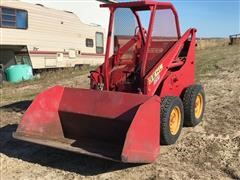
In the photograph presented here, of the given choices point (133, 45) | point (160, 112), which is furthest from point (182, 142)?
point (133, 45)

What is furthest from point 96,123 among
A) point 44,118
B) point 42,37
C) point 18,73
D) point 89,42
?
point 89,42

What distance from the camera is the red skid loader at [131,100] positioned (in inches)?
212

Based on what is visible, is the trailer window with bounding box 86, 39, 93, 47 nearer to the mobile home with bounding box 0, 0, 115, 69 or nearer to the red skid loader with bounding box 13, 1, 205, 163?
the mobile home with bounding box 0, 0, 115, 69

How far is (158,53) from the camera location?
6.81m

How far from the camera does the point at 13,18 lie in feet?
51.0

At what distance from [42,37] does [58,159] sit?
11.4m

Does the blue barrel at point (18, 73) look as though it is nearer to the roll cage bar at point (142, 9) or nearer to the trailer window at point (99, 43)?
the trailer window at point (99, 43)

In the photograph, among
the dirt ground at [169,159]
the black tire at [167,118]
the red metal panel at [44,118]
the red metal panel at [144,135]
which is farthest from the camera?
the red metal panel at [44,118]

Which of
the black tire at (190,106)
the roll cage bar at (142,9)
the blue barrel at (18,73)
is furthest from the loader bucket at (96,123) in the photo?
the blue barrel at (18,73)

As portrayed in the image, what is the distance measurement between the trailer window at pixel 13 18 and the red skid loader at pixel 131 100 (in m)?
9.01

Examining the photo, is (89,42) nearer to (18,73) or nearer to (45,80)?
(18,73)

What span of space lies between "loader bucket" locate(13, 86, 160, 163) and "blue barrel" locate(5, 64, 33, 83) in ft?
32.2

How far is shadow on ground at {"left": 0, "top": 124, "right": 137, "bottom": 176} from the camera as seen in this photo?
5.63 m

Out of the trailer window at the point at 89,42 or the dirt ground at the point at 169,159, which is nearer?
the dirt ground at the point at 169,159
